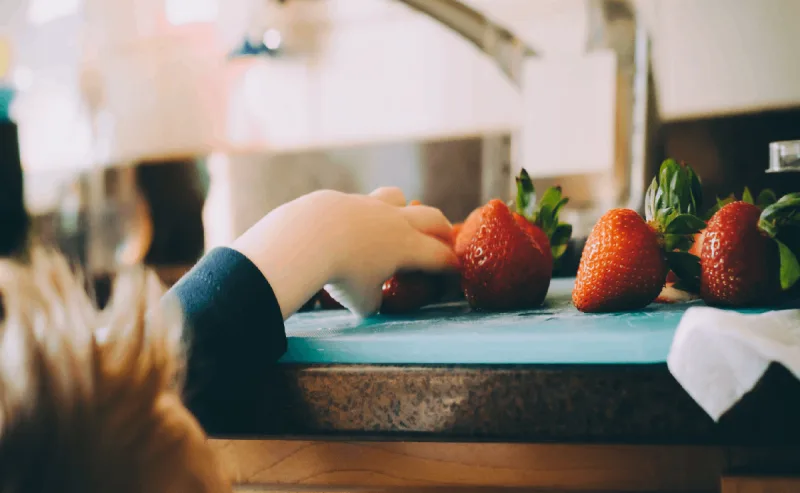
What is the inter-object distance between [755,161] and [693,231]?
2.09 ft

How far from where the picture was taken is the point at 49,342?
0.82 ft

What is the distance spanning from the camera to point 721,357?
0.35 metres

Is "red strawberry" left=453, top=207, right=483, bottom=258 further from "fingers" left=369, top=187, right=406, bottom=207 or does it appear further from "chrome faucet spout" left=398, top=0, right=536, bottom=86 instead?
"chrome faucet spout" left=398, top=0, right=536, bottom=86

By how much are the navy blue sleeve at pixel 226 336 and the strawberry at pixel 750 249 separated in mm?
336

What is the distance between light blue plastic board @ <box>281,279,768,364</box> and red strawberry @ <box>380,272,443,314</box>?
0.06 metres

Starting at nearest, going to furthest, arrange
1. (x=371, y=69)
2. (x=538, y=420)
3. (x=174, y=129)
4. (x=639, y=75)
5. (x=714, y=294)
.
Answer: (x=538, y=420), (x=714, y=294), (x=639, y=75), (x=371, y=69), (x=174, y=129)

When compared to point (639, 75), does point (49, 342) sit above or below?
below

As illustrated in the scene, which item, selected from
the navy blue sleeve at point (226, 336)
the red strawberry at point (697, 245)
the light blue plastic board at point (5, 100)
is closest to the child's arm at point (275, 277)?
the navy blue sleeve at point (226, 336)

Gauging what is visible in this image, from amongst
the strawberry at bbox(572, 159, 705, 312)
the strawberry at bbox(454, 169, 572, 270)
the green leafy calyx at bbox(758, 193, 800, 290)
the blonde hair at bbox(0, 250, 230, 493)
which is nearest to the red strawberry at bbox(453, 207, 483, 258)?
the strawberry at bbox(454, 169, 572, 270)

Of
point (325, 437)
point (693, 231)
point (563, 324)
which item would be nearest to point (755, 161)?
point (693, 231)

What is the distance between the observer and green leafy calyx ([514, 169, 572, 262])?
0.62 metres

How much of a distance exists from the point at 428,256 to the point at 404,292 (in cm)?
4

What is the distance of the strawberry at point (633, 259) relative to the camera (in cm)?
48

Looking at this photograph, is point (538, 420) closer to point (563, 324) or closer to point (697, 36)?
point (563, 324)
